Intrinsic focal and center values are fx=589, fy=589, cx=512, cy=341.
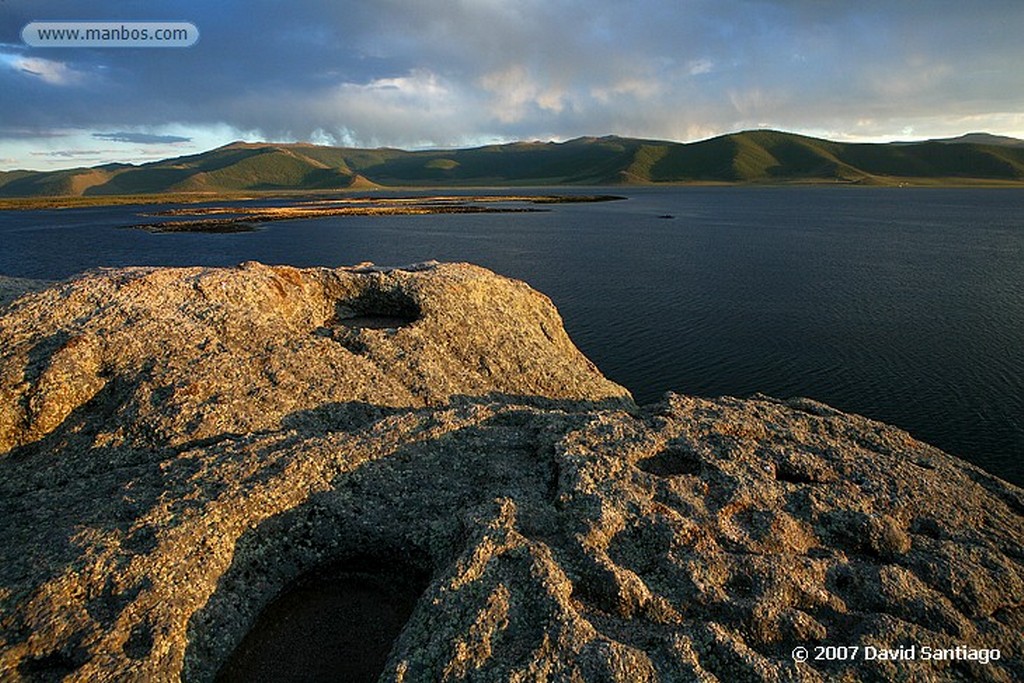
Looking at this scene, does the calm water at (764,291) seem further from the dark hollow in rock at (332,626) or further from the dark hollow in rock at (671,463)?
the dark hollow in rock at (332,626)

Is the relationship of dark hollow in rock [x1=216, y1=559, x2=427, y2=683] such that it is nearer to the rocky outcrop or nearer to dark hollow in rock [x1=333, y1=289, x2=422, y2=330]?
the rocky outcrop

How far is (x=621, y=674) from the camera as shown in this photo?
48.8ft

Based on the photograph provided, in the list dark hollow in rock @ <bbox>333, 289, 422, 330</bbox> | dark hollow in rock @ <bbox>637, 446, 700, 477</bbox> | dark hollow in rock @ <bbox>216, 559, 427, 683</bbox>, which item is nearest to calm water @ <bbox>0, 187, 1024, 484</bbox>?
dark hollow in rock @ <bbox>333, 289, 422, 330</bbox>

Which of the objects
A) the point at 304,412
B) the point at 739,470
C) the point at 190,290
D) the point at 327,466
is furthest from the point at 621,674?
the point at 190,290

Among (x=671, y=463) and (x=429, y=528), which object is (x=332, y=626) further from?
(x=671, y=463)

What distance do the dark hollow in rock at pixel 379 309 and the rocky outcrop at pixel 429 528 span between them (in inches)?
293

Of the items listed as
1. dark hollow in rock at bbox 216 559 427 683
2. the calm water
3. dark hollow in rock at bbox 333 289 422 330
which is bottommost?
the calm water

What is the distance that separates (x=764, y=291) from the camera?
267 ft

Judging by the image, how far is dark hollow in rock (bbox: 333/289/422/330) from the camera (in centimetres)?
3962

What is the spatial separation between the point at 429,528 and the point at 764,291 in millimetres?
72712

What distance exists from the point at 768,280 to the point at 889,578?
76643 mm

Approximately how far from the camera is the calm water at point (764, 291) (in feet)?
155

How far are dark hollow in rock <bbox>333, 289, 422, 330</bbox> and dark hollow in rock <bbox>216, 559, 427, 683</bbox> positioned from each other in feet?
68.6

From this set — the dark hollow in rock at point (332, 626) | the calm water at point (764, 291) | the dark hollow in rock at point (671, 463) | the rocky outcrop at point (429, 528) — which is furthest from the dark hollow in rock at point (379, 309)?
the dark hollow in rock at point (332, 626)
